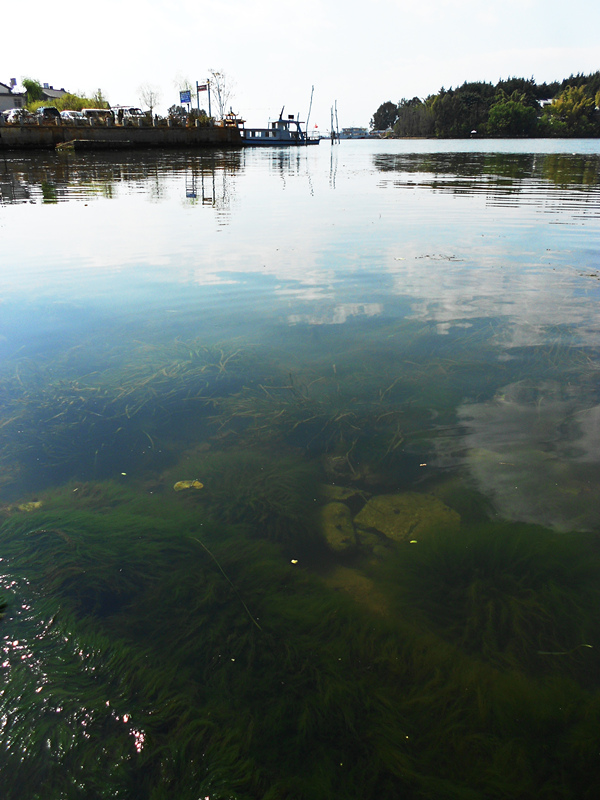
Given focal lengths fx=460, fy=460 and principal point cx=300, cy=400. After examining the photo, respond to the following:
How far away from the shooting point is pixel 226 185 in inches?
761

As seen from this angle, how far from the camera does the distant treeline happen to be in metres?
124

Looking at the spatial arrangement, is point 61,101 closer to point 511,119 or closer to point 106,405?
point 106,405

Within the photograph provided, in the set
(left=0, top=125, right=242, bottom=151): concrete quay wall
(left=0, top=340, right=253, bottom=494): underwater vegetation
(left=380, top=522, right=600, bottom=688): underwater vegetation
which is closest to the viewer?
(left=380, top=522, right=600, bottom=688): underwater vegetation

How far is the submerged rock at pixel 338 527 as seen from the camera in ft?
7.83

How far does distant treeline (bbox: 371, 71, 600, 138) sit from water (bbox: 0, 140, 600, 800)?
5983 inches

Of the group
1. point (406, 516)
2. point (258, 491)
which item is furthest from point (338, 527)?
point (258, 491)

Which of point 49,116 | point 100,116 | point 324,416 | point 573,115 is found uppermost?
point 573,115

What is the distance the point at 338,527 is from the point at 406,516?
1.26 feet

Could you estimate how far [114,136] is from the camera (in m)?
45.3

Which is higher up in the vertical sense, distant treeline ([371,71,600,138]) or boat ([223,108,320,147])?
distant treeline ([371,71,600,138])

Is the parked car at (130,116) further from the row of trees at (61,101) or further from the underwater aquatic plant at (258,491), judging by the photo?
the underwater aquatic plant at (258,491)

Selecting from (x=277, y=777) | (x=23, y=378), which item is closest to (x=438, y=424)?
(x=277, y=777)

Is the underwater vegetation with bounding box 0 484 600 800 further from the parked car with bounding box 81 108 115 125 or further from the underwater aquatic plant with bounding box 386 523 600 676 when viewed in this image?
the parked car with bounding box 81 108 115 125

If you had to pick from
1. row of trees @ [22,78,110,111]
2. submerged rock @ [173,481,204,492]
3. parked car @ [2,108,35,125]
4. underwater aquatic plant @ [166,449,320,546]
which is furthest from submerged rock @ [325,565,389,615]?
row of trees @ [22,78,110,111]
